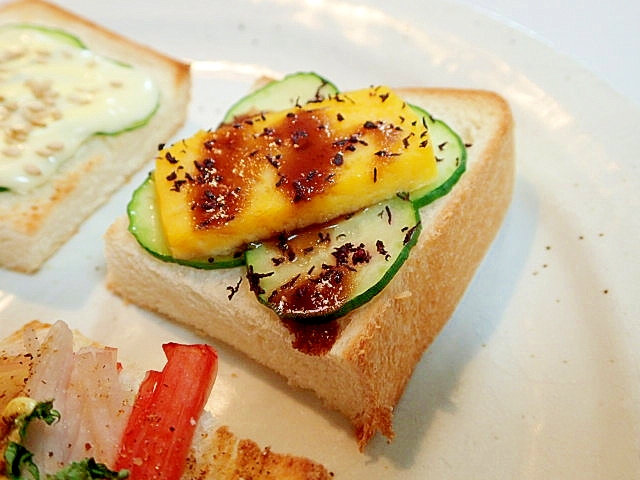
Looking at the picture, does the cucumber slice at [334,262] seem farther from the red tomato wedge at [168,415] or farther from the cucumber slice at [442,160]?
the red tomato wedge at [168,415]


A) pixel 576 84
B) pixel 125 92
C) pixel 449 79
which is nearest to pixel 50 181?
pixel 125 92

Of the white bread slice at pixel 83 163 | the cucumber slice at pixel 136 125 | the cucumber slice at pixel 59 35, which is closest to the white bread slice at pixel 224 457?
the white bread slice at pixel 83 163

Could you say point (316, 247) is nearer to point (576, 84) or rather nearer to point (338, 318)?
point (338, 318)

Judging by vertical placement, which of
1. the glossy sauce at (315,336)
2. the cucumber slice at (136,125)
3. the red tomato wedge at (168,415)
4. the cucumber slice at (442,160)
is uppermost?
the cucumber slice at (442,160)

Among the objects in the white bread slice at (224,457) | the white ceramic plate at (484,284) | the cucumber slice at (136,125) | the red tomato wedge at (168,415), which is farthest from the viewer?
the cucumber slice at (136,125)

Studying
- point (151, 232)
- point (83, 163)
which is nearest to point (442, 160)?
point (151, 232)

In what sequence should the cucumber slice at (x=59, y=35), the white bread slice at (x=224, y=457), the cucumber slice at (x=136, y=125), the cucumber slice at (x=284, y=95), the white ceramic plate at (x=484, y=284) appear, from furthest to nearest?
the cucumber slice at (x=59, y=35) → the cucumber slice at (x=136, y=125) → the cucumber slice at (x=284, y=95) → the white ceramic plate at (x=484, y=284) → the white bread slice at (x=224, y=457)

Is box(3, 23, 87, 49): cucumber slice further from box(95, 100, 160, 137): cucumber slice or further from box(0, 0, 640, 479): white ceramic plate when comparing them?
box(95, 100, 160, 137): cucumber slice

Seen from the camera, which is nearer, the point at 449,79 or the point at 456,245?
the point at 456,245
